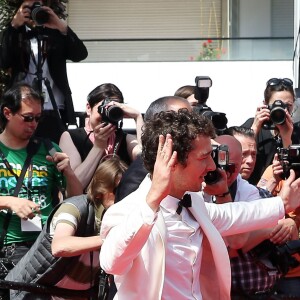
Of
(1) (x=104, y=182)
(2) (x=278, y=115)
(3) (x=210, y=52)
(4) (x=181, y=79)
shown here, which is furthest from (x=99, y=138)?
(3) (x=210, y=52)

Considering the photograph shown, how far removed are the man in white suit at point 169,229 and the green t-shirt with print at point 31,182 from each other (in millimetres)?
1966

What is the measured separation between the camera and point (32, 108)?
6.09 metres

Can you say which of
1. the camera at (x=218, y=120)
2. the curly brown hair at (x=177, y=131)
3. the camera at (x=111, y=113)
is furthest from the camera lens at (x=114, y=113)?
the curly brown hair at (x=177, y=131)

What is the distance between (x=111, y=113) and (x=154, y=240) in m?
2.41

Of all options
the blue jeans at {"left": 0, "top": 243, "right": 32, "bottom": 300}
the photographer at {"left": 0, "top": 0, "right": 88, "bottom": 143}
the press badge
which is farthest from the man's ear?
the photographer at {"left": 0, "top": 0, "right": 88, "bottom": 143}

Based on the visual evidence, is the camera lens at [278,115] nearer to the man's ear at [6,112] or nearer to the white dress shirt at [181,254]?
the man's ear at [6,112]

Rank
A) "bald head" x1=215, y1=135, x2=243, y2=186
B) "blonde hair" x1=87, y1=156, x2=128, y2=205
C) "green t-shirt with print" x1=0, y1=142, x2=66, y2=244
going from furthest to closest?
"green t-shirt with print" x1=0, y1=142, x2=66, y2=244
"blonde hair" x1=87, y1=156, x2=128, y2=205
"bald head" x1=215, y1=135, x2=243, y2=186

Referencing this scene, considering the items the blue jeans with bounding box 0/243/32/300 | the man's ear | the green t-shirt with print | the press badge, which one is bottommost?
the blue jeans with bounding box 0/243/32/300

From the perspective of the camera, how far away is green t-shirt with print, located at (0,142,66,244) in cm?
588

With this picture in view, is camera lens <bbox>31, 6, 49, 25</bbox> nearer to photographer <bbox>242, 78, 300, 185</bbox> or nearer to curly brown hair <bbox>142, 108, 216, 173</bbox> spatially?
photographer <bbox>242, 78, 300, 185</bbox>

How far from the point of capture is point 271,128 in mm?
6664

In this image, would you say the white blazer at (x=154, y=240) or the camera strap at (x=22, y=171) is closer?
the white blazer at (x=154, y=240)

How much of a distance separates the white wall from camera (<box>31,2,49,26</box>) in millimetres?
3727

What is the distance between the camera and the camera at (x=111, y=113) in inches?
242
